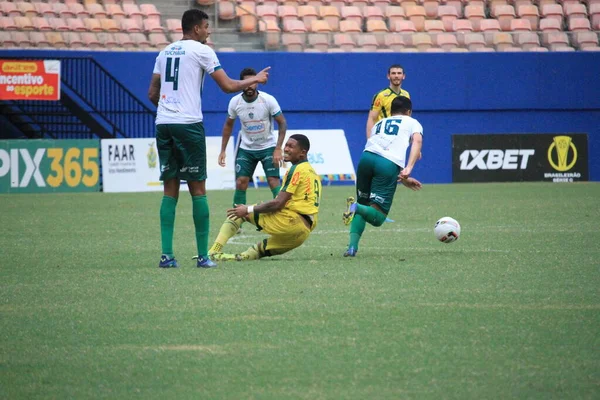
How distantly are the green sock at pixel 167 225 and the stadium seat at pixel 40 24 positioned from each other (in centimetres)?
1829

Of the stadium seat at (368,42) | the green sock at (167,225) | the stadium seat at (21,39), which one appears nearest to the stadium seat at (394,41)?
the stadium seat at (368,42)

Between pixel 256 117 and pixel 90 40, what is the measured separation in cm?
1421

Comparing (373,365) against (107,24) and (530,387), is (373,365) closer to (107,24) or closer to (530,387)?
(530,387)

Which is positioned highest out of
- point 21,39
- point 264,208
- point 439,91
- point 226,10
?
point 226,10

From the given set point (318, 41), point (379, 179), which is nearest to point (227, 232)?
point (379, 179)

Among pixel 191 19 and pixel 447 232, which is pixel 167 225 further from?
pixel 447 232

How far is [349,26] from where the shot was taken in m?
29.6

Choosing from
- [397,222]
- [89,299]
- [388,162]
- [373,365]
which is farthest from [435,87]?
[373,365]

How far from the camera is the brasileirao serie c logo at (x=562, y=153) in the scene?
28.3 metres

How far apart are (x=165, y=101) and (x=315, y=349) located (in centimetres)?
449

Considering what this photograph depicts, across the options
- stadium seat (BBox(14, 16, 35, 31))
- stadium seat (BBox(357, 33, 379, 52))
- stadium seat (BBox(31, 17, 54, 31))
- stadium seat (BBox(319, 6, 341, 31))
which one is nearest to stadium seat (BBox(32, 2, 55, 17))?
stadium seat (BBox(31, 17, 54, 31))

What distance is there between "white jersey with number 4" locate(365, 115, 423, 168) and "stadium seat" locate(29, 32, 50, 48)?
17334 millimetres

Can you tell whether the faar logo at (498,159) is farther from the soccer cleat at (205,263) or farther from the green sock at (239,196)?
the soccer cleat at (205,263)

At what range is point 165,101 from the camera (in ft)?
31.7
